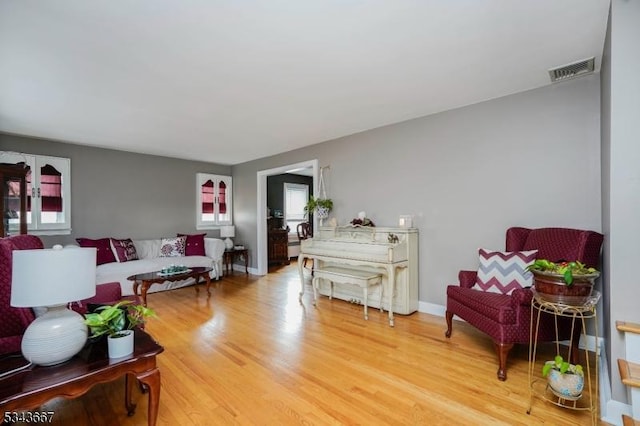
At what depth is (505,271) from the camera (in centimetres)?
252

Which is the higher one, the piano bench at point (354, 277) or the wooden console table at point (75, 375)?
the wooden console table at point (75, 375)

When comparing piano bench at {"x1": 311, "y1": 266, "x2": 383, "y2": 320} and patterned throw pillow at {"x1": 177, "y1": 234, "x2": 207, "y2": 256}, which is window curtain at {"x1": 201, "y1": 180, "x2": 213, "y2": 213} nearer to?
patterned throw pillow at {"x1": 177, "y1": 234, "x2": 207, "y2": 256}

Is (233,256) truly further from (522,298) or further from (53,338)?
(522,298)

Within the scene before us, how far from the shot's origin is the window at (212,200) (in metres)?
6.28

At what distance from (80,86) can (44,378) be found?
8.66 feet

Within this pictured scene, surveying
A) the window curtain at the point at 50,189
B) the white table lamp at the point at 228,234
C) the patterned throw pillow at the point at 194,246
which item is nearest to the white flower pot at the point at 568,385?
the patterned throw pillow at the point at 194,246

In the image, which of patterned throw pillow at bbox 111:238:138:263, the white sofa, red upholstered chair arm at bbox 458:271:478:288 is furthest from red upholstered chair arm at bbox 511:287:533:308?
patterned throw pillow at bbox 111:238:138:263

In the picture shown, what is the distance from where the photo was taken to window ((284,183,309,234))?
8211 mm

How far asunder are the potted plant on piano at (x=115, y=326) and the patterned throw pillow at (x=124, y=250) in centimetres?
376

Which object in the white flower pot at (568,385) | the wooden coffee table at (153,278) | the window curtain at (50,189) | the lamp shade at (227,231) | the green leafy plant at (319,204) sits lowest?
the white flower pot at (568,385)

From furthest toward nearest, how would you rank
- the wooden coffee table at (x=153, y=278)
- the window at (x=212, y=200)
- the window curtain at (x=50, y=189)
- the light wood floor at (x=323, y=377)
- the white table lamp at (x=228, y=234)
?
1. the window at (x=212, y=200)
2. the white table lamp at (x=228, y=234)
3. the window curtain at (x=50, y=189)
4. the wooden coffee table at (x=153, y=278)
5. the light wood floor at (x=323, y=377)

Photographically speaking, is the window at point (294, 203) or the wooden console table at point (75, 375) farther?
the window at point (294, 203)

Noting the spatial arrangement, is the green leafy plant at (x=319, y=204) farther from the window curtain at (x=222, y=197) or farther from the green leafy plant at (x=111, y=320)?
the green leafy plant at (x=111, y=320)

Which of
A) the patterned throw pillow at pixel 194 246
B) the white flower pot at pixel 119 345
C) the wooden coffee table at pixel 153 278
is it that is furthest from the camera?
the patterned throw pillow at pixel 194 246
